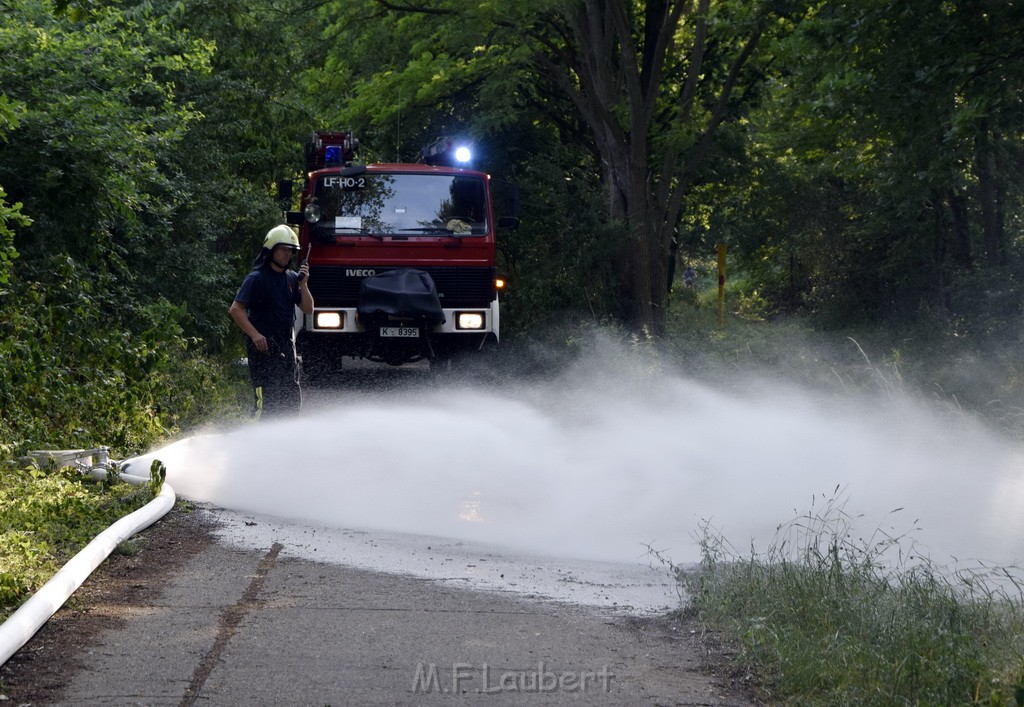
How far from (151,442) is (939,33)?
8.08 m

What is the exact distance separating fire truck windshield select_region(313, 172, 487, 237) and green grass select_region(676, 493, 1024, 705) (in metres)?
9.41

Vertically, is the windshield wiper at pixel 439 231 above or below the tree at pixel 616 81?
below

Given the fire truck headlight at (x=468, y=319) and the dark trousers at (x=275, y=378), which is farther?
the fire truck headlight at (x=468, y=319)

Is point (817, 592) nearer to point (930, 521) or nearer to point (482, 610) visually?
point (482, 610)

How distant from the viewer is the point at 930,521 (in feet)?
29.1

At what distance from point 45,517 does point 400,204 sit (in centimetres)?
870

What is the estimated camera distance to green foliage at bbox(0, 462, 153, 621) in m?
5.98

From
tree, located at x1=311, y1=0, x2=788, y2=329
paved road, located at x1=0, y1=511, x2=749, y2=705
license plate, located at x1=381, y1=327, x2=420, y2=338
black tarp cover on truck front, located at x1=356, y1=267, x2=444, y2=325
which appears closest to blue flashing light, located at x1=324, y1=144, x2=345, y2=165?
black tarp cover on truck front, located at x1=356, y1=267, x2=444, y2=325

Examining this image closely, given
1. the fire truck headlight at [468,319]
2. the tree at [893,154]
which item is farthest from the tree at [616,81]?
the fire truck headlight at [468,319]

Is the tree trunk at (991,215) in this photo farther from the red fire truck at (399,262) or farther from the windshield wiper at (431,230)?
the windshield wiper at (431,230)

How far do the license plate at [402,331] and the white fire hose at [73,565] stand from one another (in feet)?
21.1

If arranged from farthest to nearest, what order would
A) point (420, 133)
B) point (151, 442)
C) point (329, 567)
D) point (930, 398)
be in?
point (420, 133) < point (930, 398) < point (151, 442) < point (329, 567)

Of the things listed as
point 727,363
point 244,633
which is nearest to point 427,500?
point 244,633

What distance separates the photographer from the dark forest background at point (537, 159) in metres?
11.9
